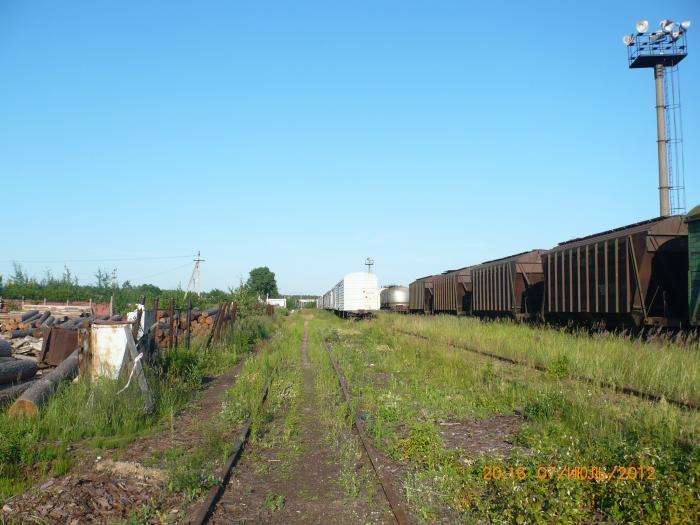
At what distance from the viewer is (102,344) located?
352 inches

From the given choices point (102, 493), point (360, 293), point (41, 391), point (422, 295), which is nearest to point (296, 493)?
point (102, 493)

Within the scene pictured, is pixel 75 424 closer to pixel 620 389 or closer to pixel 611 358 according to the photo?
pixel 620 389

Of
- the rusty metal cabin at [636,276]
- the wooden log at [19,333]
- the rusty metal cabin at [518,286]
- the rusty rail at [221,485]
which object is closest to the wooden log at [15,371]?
the rusty rail at [221,485]

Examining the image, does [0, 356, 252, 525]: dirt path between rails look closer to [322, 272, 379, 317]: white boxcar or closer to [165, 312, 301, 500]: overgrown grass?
[165, 312, 301, 500]: overgrown grass

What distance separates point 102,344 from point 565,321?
577 inches

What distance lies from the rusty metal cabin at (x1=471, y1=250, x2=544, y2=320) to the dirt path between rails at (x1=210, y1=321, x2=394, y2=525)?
49.6 feet

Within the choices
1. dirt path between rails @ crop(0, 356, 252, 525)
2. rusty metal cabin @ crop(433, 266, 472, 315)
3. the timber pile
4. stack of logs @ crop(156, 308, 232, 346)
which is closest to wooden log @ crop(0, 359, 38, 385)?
dirt path between rails @ crop(0, 356, 252, 525)

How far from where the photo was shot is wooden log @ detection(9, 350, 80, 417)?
7.18 metres

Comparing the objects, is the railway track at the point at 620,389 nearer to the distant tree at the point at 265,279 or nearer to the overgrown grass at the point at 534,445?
the overgrown grass at the point at 534,445

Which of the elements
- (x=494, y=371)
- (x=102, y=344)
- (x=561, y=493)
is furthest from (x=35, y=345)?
(x=561, y=493)

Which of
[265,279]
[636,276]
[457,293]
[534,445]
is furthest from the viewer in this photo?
[265,279]

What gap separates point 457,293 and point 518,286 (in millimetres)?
9146

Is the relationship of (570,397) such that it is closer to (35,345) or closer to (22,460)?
(22,460)

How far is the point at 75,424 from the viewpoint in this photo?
7.00 meters
